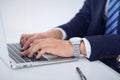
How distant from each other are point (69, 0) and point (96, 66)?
5.00 ft

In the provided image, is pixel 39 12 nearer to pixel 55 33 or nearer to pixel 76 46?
pixel 55 33

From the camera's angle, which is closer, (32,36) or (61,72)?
(61,72)

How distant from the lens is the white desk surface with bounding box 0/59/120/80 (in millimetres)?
698

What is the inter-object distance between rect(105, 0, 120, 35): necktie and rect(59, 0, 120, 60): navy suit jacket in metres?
0.04

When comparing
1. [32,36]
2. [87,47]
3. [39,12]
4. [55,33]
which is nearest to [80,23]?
[55,33]

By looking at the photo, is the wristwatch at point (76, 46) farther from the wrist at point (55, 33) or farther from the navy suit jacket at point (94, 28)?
the wrist at point (55, 33)

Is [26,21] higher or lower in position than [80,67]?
lower

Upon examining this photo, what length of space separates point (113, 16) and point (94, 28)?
0.21 m

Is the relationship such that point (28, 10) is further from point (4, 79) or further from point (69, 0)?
point (4, 79)

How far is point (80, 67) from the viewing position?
79cm

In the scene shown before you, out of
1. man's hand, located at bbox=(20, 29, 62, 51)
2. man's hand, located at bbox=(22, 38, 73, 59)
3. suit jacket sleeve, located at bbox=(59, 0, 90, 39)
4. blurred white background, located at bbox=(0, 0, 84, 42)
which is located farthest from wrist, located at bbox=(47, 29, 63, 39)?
blurred white background, located at bbox=(0, 0, 84, 42)

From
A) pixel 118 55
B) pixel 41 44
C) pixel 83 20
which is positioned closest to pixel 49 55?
pixel 41 44

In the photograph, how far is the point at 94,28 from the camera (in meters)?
1.25

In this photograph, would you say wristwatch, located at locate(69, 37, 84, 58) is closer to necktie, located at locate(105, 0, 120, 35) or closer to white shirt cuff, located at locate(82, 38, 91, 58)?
white shirt cuff, located at locate(82, 38, 91, 58)
